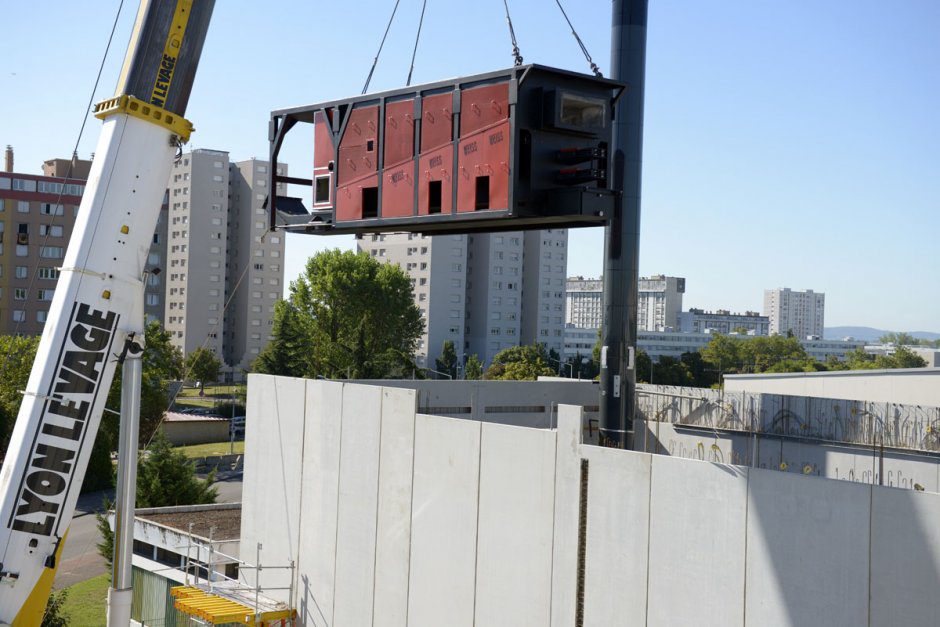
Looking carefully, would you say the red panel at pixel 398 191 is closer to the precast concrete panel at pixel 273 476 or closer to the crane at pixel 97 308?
the crane at pixel 97 308

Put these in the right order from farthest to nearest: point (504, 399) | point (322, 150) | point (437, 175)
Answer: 1. point (504, 399)
2. point (322, 150)
3. point (437, 175)

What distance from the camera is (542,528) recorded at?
15.5 metres

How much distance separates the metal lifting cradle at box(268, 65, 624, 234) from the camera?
42.9 feet

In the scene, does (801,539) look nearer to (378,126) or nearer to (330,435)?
(378,126)

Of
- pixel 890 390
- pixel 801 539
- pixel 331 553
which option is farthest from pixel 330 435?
pixel 890 390

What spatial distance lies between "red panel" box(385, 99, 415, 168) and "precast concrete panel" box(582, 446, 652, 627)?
18.7 feet

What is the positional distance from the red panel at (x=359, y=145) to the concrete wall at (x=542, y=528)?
5045mm

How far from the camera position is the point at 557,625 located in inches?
594

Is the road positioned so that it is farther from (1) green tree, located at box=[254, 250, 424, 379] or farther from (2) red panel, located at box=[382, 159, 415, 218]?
(1) green tree, located at box=[254, 250, 424, 379]

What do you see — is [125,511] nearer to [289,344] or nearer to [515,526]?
[515,526]

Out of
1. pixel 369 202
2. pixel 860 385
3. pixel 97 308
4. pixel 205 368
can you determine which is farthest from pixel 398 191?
pixel 205 368

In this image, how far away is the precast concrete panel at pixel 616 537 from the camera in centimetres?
1388

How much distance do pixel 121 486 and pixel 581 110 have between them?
920cm

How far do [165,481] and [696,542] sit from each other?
28315 mm
